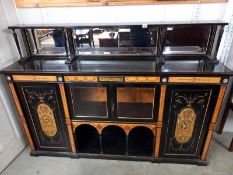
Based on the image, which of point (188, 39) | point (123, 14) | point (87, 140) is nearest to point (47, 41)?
point (123, 14)

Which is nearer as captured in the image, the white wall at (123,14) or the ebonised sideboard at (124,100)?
the ebonised sideboard at (124,100)

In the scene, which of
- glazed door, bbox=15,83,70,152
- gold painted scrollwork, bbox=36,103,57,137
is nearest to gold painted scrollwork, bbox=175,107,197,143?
glazed door, bbox=15,83,70,152

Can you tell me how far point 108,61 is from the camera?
6.10ft

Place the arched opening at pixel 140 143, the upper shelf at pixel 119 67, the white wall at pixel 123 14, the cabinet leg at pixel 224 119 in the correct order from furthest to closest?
the cabinet leg at pixel 224 119, the arched opening at pixel 140 143, the white wall at pixel 123 14, the upper shelf at pixel 119 67

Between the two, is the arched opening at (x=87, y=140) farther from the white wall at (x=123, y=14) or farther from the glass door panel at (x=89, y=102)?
the white wall at (x=123, y=14)

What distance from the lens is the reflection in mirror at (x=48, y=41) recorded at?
1.89m

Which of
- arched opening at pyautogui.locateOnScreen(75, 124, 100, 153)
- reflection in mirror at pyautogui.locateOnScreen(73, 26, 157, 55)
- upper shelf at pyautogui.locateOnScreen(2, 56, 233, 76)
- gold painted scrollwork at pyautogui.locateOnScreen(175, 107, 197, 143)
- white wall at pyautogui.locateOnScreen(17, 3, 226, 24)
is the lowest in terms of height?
arched opening at pyautogui.locateOnScreen(75, 124, 100, 153)

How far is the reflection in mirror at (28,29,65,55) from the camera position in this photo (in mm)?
1891

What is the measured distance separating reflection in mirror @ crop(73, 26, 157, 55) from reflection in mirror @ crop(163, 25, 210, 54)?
0.50ft

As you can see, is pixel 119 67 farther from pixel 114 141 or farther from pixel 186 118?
pixel 114 141

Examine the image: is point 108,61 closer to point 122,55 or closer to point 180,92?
point 122,55

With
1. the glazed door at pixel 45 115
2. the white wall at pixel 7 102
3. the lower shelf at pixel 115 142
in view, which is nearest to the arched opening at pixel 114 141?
the lower shelf at pixel 115 142

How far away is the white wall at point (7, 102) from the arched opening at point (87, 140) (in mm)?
689

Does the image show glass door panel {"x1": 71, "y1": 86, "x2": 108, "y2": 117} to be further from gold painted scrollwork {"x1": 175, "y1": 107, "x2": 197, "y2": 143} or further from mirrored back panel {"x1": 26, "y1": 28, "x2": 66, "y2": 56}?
gold painted scrollwork {"x1": 175, "y1": 107, "x2": 197, "y2": 143}
